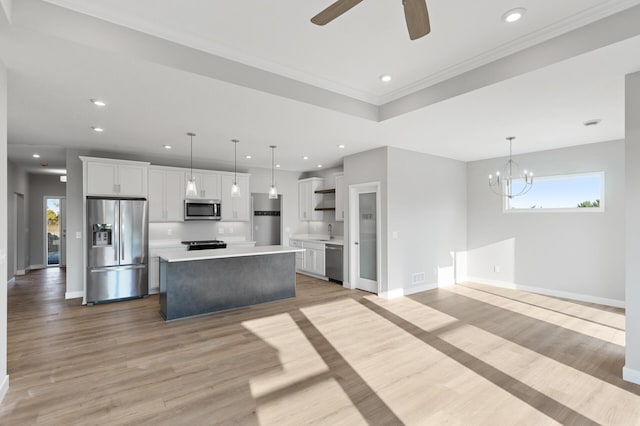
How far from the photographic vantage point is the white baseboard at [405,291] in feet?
18.0

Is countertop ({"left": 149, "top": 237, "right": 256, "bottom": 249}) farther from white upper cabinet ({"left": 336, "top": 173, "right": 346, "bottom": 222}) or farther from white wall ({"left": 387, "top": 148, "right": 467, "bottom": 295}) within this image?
white wall ({"left": 387, "top": 148, "right": 467, "bottom": 295})

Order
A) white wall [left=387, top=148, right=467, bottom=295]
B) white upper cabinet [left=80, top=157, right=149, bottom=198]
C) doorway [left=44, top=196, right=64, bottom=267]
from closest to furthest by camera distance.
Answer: white upper cabinet [left=80, top=157, right=149, bottom=198] → white wall [left=387, top=148, right=467, bottom=295] → doorway [left=44, top=196, right=64, bottom=267]

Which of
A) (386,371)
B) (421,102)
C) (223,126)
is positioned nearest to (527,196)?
(421,102)

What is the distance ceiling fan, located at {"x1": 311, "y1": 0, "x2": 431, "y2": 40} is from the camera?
5.52ft

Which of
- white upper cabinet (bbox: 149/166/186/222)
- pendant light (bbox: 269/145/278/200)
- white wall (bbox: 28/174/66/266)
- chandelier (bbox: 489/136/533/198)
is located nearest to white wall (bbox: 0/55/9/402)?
pendant light (bbox: 269/145/278/200)

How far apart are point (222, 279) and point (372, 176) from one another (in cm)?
310

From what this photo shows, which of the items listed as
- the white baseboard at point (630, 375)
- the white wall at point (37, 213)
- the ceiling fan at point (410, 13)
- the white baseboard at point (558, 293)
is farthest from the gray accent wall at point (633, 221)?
the white wall at point (37, 213)

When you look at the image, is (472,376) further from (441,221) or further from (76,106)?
(76,106)

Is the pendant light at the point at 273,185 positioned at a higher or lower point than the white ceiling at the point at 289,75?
lower

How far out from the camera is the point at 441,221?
20.9 ft

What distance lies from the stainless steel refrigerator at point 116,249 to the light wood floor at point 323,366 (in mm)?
476

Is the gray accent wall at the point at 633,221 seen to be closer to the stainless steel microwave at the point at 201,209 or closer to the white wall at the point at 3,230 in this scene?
the white wall at the point at 3,230

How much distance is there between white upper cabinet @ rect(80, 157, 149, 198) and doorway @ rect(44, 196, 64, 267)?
18.8ft

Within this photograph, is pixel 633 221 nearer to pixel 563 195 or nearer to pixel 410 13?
pixel 410 13
